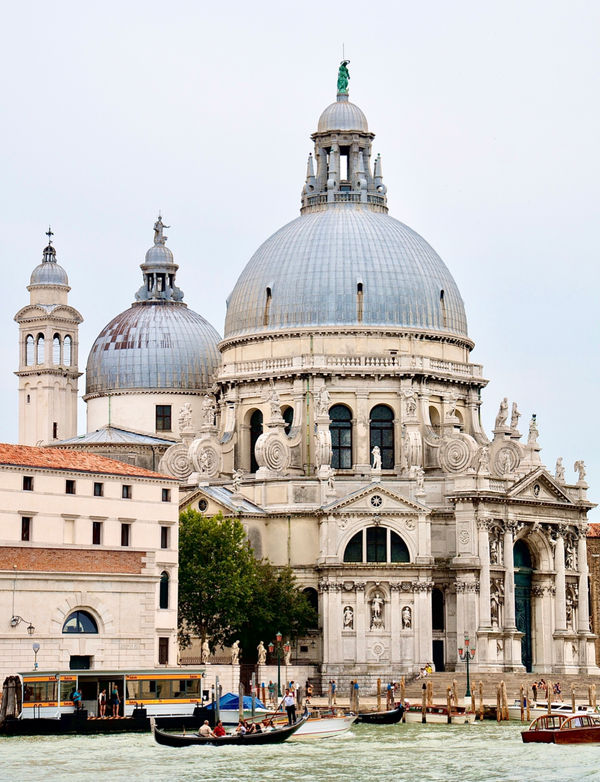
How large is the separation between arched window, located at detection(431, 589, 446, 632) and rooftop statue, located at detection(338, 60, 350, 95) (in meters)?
25.7

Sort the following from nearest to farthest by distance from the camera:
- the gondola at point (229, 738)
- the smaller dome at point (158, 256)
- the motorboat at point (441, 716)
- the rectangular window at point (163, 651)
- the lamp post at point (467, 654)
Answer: the gondola at point (229, 738) → the motorboat at point (441, 716) → the rectangular window at point (163, 651) → the lamp post at point (467, 654) → the smaller dome at point (158, 256)

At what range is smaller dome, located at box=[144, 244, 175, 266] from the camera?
11364 cm

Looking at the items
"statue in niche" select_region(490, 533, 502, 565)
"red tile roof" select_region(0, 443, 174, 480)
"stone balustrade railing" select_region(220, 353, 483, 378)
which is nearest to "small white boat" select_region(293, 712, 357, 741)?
"red tile roof" select_region(0, 443, 174, 480)

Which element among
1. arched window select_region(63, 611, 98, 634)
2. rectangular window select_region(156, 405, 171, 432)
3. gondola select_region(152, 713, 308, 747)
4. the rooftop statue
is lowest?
gondola select_region(152, 713, 308, 747)

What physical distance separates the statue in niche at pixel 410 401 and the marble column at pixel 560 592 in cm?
892

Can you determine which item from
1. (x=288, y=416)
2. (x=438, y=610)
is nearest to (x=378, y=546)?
(x=438, y=610)

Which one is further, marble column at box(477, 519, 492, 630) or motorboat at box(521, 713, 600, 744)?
marble column at box(477, 519, 492, 630)

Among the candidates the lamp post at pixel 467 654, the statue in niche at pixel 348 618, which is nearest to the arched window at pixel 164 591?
the lamp post at pixel 467 654

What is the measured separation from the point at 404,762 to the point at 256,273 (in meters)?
41.7

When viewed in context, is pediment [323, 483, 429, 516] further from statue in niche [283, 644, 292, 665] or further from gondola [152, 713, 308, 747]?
gondola [152, 713, 308, 747]

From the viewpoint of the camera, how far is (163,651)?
267ft

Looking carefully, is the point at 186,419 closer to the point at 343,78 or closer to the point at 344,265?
the point at 344,265

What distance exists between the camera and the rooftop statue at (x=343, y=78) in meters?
107

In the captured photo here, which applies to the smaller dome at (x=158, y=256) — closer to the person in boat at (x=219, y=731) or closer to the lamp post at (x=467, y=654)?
the lamp post at (x=467, y=654)
